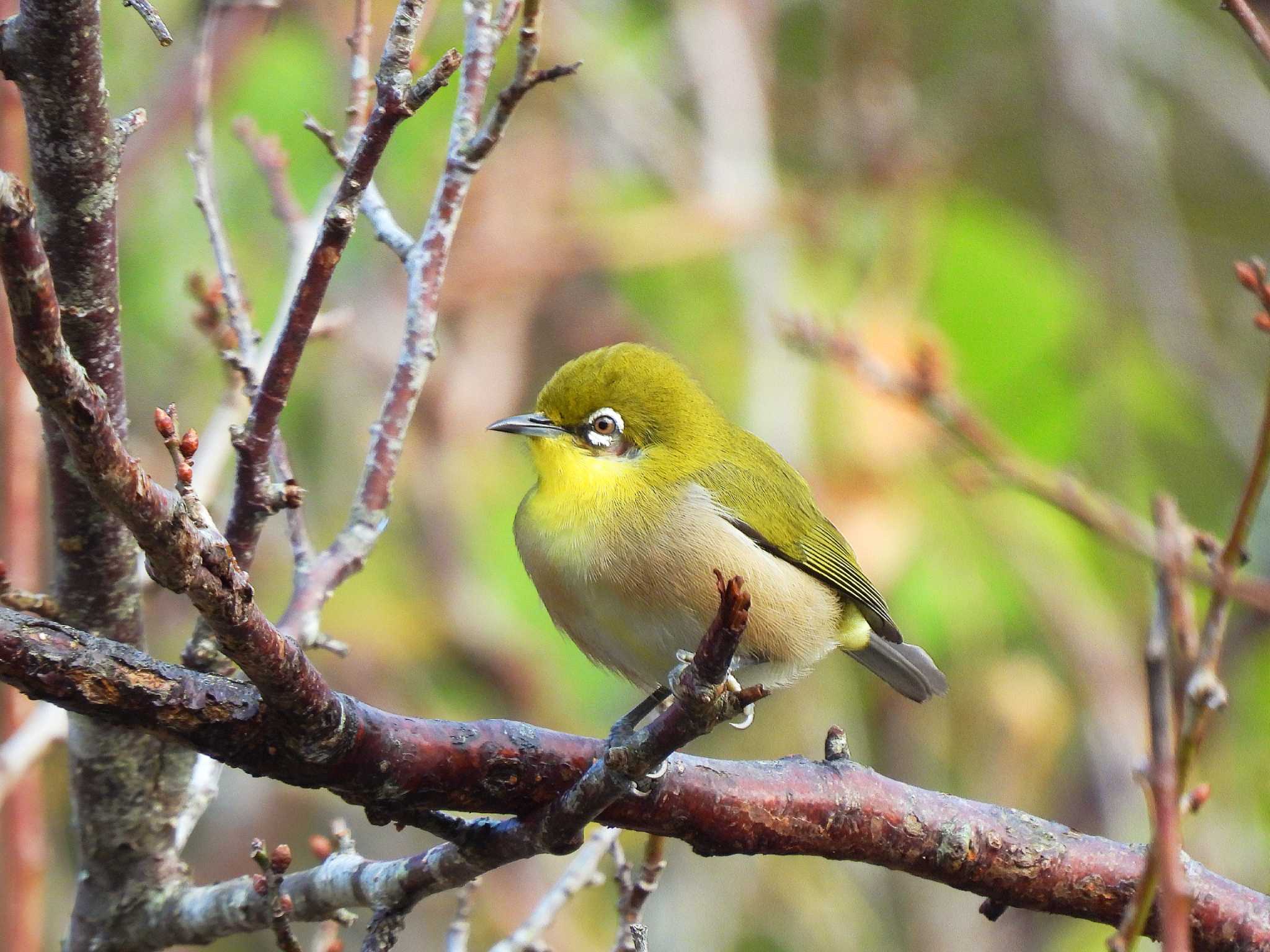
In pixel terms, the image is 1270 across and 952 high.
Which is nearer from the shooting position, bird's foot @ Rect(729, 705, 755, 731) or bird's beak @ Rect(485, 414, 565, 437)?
bird's foot @ Rect(729, 705, 755, 731)

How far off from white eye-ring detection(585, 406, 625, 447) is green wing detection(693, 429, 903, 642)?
29cm

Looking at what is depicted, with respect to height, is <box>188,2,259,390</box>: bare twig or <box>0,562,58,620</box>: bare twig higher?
<box>188,2,259,390</box>: bare twig

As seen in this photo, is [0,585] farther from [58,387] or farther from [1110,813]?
[1110,813]

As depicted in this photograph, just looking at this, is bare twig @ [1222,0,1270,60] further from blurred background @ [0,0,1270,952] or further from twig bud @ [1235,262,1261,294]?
blurred background @ [0,0,1270,952]

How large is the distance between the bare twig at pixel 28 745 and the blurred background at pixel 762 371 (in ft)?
9.43

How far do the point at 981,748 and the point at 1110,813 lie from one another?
68 centimetres

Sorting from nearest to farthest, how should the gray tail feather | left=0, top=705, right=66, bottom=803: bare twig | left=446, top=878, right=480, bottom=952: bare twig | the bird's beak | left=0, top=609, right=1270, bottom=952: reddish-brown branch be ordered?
1. left=0, top=609, right=1270, bottom=952: reddish-brown branch
2. left=446, top=878, right=480, bottom=952: bare twig
3. left=0, top=705, right=66, bottom=803: bare twig
4. the bird's beak
5. the gray tail feather

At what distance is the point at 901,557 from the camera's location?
642 centimetres

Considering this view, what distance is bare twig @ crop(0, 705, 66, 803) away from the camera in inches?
122

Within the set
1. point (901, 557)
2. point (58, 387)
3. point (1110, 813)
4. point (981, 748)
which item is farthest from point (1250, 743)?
point (58, 387)

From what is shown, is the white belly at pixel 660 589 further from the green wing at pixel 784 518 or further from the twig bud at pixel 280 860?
the twig bud at pixel 280 860

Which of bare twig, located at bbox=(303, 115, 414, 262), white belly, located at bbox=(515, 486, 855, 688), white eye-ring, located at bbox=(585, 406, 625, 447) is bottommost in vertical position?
white belly, located at bbox=(515, 486, 855, 688)

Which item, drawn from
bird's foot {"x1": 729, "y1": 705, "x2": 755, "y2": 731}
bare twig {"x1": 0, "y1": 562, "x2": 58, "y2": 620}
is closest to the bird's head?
bird's foot {"x1": 729, "y1": 705, "x2": 755, "y2": 731}

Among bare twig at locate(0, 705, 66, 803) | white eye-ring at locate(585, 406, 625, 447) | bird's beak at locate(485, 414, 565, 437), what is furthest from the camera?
white eye-ring at locate(585, 406, 625, 447)
